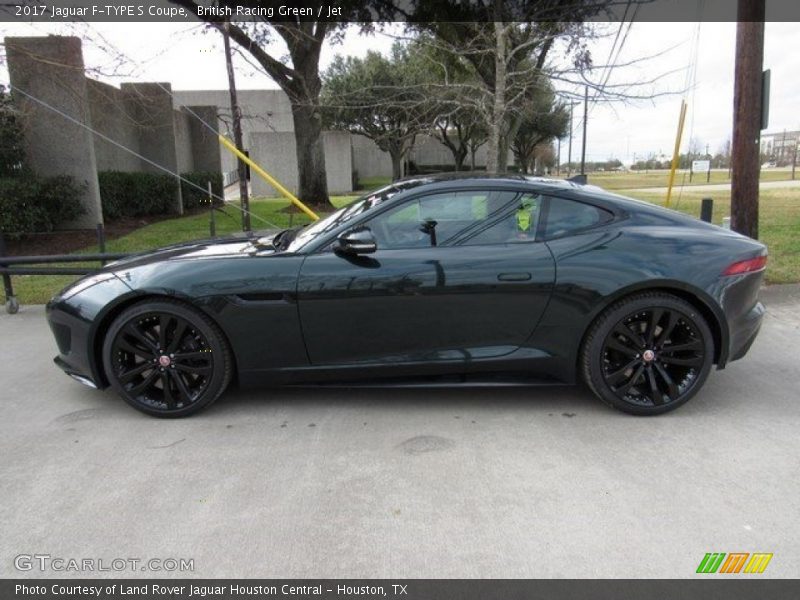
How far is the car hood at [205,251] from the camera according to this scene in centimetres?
385

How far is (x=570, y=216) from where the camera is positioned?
3.76 m

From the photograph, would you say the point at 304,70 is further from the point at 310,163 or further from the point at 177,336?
the point at 177,336

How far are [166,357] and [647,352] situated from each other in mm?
2961

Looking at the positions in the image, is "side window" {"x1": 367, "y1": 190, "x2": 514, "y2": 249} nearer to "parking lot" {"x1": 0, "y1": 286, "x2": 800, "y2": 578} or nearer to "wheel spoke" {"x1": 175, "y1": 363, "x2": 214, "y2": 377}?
"parking lot" {"x1": 0, "y1": 286, "x2": 800, "y2": 578}

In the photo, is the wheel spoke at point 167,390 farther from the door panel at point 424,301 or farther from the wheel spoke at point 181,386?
the door panel at point 424,301

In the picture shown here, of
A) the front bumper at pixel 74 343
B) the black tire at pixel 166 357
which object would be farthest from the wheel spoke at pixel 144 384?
the front bumper at pixel 74 343

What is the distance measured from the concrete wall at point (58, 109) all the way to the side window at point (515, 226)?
397 inches

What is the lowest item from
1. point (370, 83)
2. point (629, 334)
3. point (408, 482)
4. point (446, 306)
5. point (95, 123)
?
point (408, 482)

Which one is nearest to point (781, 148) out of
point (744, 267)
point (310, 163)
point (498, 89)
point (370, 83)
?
point (370, 83)

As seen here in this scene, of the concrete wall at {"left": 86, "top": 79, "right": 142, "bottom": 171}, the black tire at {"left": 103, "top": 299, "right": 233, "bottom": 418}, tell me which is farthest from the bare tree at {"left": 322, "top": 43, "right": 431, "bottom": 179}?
the black tire at {"left": 103, "top": 299, "right": 233, "bottom": 418}

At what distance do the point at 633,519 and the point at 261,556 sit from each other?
162cm

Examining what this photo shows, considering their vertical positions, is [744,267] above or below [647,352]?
above

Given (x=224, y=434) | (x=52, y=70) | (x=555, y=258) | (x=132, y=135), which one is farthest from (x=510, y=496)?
(x=132, y=135)

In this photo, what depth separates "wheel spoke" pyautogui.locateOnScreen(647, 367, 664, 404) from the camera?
145 inches
